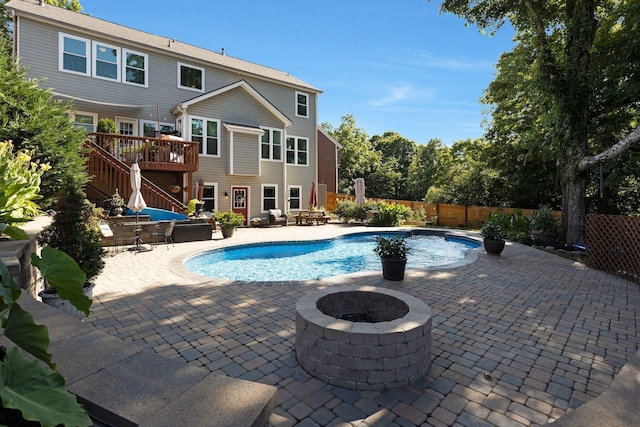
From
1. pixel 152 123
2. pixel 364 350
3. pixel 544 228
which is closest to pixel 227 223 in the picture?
pixel 152 123

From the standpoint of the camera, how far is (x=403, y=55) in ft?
53.2

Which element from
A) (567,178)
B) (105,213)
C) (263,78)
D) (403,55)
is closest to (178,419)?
(105,213)

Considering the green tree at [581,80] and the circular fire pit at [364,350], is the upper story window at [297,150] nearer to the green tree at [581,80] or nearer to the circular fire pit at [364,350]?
the green tree at [581,80]

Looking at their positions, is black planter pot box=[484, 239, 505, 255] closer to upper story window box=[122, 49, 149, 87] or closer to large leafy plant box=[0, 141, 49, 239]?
large leafy plant box=[0, 141, 49, 239]

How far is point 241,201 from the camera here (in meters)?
18.2

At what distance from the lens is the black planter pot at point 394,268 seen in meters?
6.90

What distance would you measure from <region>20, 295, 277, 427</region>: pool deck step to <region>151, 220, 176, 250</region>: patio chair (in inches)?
366

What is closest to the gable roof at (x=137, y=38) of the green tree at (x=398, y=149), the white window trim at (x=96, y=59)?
the white window trim at (x=96, y=59)

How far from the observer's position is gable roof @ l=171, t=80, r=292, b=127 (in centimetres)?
1592

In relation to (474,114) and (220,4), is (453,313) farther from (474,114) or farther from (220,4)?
(474,114)

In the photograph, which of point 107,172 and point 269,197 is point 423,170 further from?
point 107,172

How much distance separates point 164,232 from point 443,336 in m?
10.3

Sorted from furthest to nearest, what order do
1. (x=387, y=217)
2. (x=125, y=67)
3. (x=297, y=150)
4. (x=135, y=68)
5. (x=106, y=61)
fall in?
(x=297, y=150), (x=387, y=217), (x=135, y=68), (x=125, y=67), (x=106, y=61)

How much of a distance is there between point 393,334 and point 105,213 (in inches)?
451
